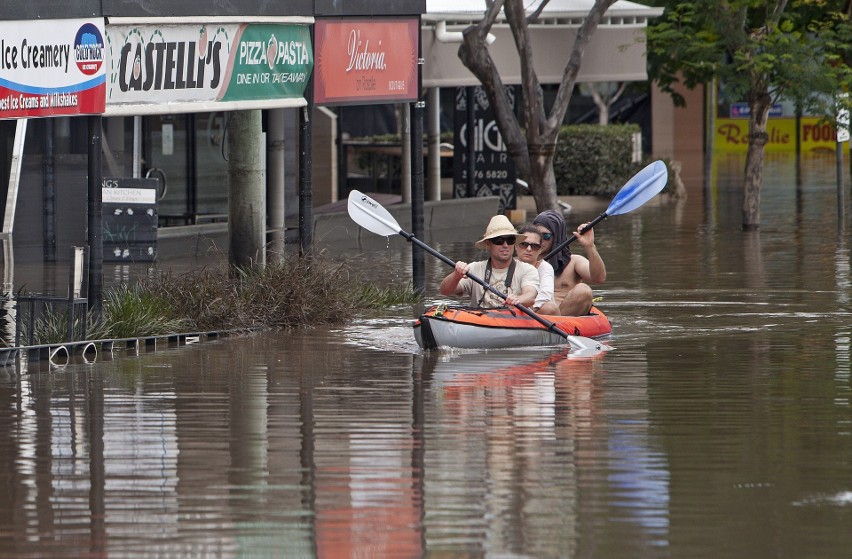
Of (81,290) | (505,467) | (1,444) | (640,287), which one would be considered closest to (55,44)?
(81,290)

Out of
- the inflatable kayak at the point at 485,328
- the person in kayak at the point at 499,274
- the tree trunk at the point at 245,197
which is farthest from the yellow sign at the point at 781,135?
the inflatable kayak at the point at 485,328

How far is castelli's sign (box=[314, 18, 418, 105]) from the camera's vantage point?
16.8m

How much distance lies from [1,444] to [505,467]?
2.90 m

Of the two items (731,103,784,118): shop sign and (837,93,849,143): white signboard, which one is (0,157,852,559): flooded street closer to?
(837,93,849,143): white signboard

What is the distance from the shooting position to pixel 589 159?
35.8m

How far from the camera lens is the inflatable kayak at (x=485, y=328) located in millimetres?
14016

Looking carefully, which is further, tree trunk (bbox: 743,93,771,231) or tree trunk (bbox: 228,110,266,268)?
tree trunk (bbox: 743,93,771,231)

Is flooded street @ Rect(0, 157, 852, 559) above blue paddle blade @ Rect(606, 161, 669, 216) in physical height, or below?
below

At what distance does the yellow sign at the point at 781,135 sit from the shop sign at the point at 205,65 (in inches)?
1665

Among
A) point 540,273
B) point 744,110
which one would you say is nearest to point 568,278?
point 540,273

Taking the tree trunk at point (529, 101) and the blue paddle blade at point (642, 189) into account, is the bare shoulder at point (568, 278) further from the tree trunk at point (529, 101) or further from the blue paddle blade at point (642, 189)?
the tree trunk at point (529, 101)

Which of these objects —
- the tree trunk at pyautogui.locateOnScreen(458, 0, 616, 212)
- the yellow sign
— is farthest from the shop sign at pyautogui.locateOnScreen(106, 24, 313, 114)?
the yellow sign

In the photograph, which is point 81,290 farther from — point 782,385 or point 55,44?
point 782,385

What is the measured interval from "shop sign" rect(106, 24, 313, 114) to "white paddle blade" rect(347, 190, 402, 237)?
1167 mm
